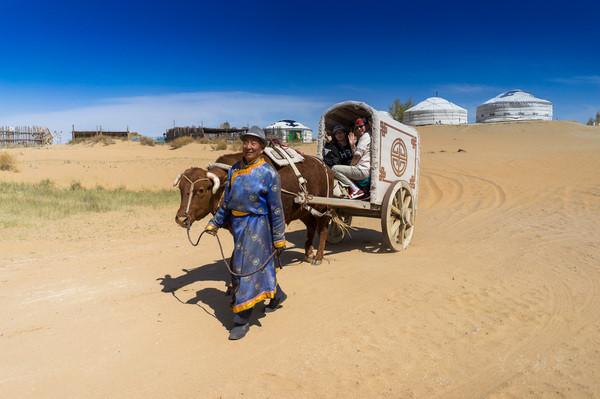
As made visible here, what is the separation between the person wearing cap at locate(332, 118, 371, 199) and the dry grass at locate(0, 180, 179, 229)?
6.27 meters

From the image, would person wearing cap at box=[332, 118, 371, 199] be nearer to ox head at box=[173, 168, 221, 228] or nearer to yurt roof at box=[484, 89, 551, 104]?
ox head at box=[173, 168, 221, 228]

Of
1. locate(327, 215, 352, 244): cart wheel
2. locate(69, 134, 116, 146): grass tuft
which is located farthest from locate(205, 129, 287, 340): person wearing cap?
locate(69, 134, 116, 146): grass tuft

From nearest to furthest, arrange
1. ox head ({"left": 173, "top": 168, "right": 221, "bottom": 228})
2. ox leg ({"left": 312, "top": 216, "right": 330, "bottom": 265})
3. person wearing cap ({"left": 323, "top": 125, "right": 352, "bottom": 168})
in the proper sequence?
ox head ({"left": 173, "top": 168, "right": 221, "bottom": 228})
ox leg ({"left": 312, "top": 216, "right": 330, "bottom": 265})
person wearing cap ({"left": 323, "top": 125, "right": 352, "bottom": 168})

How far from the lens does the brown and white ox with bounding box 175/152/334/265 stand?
4426 mm

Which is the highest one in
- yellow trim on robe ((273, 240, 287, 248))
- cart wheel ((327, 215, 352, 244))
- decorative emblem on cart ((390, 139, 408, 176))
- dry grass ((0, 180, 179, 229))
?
decorative emblem on cart ((390, 139, 408, 176))

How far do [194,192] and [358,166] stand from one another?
2973 mm

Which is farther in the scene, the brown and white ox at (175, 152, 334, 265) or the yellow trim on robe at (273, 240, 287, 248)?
the brown and white ox at (175, 152, 334, 265)

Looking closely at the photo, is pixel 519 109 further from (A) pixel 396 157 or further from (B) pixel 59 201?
(B) pixel 59 201

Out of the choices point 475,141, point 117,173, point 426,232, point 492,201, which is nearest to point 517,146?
point 475,141

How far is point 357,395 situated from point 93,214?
870 centimetres

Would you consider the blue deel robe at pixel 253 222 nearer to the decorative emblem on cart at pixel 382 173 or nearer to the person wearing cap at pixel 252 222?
the person wearing cap at pixel 252 222

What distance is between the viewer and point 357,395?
314 cm

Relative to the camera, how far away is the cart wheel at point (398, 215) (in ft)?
21.4

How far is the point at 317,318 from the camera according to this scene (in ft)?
14.4
